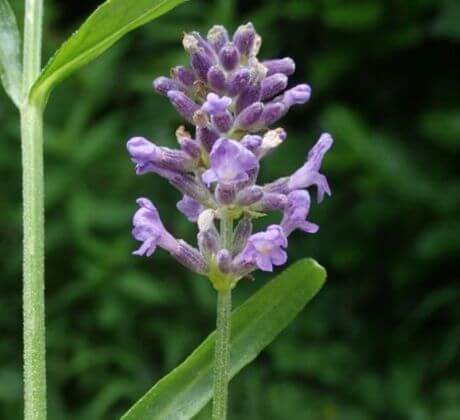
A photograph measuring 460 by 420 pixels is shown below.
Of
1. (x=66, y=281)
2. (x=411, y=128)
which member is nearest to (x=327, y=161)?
(x=411, y=128)

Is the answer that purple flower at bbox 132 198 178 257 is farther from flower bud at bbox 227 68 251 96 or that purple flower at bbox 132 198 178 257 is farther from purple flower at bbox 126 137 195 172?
flower bud at bbox 227 68 251 96

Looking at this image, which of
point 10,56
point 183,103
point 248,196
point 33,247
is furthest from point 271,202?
point 10,56

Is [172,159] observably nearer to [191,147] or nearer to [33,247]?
[191,147]

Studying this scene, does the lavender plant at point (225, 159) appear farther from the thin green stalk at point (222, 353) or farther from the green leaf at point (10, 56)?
the green leaf at point (10, 56)

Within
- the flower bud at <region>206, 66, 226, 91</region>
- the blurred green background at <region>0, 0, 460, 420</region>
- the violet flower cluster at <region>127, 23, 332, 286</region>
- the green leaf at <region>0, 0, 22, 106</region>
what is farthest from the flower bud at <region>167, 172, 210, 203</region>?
the blurred green background at <region>0, 0, 460, 420</region>

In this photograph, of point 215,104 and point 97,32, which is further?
point 97,32
